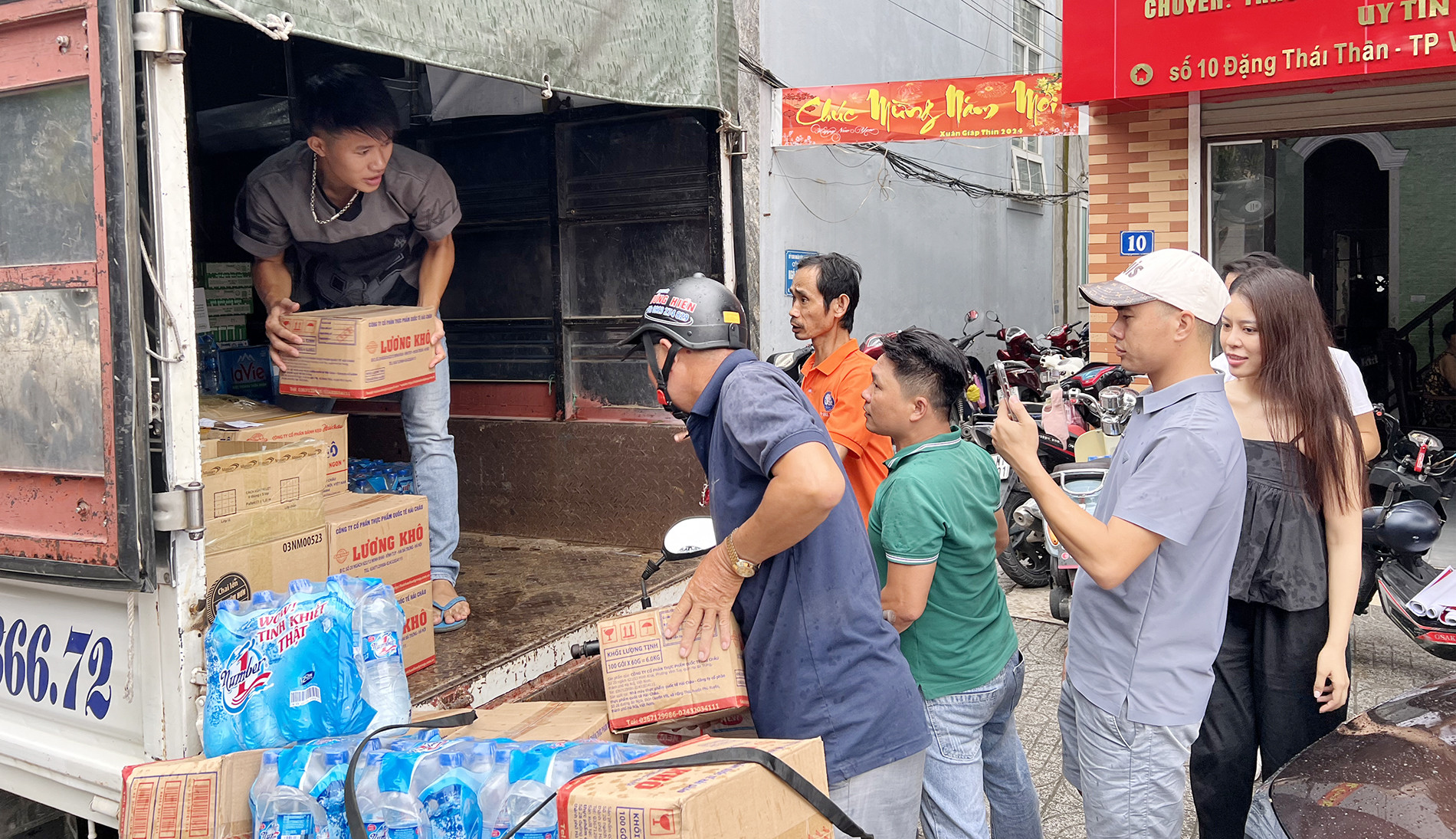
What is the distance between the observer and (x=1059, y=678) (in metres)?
5.15

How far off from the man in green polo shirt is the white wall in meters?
5.16

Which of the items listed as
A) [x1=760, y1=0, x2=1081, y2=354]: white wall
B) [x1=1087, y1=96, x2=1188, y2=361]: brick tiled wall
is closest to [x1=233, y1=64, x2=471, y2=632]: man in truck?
[x1=760, y1=0, x2=1081, y2=354]: white wall

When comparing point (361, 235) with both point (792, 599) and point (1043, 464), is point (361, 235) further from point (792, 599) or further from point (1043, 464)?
point (1043, 464)

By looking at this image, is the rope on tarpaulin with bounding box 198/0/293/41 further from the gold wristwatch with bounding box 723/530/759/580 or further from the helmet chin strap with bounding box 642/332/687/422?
the gold wristwatch with bounding box 723/530/759/580

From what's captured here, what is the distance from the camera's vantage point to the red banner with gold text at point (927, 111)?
7.32 meters

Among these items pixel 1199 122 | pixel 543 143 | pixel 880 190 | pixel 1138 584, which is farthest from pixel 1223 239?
pixel 1138 584

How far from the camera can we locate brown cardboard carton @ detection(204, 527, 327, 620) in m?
2.57

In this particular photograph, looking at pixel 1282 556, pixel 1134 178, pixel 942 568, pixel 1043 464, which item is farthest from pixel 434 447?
pixel 1134 178

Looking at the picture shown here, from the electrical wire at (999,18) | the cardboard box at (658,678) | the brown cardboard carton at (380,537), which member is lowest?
the cardboard box at (658,678)

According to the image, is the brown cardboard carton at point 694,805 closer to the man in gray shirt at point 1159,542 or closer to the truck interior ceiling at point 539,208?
the man in gray shirt at point 1159,542

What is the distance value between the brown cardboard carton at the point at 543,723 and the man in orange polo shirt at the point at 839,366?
4.76ft

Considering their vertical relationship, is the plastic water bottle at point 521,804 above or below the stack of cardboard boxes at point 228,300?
below

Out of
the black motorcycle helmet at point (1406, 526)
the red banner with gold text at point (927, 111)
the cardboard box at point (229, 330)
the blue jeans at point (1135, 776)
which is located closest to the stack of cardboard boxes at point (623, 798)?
the blue jeans at point (1135, 776)

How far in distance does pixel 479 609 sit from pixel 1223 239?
20.4ft
